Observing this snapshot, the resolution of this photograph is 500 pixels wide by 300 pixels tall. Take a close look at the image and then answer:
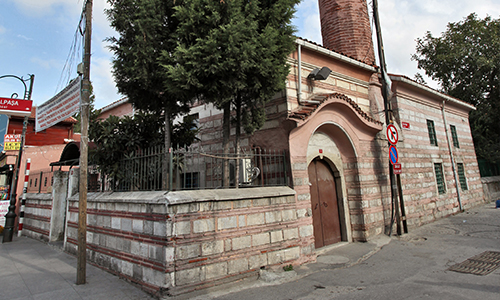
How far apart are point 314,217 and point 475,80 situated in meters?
20.7

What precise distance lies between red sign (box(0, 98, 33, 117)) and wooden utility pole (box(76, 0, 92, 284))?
549 centimetres

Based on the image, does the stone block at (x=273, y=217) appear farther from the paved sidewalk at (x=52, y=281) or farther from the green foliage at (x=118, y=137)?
the green foliage at (x=118, y=137)

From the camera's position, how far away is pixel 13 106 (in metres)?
9.20

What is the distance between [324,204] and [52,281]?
6298mm

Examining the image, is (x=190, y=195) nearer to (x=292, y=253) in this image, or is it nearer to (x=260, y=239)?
(x=260, y=239)

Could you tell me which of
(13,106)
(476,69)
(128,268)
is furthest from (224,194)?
(476,69)

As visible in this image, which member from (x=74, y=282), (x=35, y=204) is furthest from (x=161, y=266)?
(x=35, y=204)

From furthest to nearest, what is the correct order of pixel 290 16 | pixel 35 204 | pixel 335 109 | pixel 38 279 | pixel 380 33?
pixel 35 204 → pixel 380 33 → pixel 335 109 → pixel 290 16 → pixel 38 279

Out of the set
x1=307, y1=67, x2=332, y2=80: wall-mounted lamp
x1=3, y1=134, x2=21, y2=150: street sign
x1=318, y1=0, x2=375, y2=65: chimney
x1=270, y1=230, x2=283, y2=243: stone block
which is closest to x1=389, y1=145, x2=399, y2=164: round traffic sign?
x1=307, y1=67, x2=332, y2=80: wall-mounted lamp

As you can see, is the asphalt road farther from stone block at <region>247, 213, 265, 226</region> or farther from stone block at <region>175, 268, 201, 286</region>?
stone block at <region>247, 213, 265, 226</region>

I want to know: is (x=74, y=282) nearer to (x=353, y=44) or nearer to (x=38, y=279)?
(x=38, y=279)

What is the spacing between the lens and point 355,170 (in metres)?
8.41

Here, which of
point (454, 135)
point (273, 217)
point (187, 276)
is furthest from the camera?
point (454, 135)

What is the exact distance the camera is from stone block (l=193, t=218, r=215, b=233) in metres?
4.66
